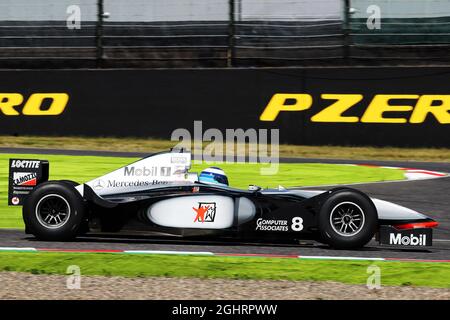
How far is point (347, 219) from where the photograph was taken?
7.21 metres

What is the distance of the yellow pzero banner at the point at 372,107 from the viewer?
15.1 metres

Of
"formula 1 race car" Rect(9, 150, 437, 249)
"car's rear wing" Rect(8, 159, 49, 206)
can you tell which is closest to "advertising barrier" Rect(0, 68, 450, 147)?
"formula 1 race car" Rect(9, 150, 437, 249)

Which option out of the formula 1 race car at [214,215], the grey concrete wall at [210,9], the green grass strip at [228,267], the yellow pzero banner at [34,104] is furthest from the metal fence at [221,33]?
the green grass strip at [228,267]

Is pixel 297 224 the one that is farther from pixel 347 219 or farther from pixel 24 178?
pixel 24 178

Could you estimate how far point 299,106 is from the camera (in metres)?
15.7

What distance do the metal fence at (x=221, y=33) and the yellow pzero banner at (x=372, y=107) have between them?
1060 mm

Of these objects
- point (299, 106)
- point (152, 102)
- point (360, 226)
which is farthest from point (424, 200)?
point (152, 102)

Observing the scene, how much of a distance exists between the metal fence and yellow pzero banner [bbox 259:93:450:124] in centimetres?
106

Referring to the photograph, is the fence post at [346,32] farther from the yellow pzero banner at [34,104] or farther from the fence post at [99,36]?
the yellow pzero banner at [34,104]

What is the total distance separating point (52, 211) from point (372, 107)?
912 centimetres

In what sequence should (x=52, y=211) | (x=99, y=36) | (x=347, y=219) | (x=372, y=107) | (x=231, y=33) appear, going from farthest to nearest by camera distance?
(x=99, y=36)
(x=231, y=33)
(x=372, y=107)
(x=52, y=211)
(x=347, y=219)

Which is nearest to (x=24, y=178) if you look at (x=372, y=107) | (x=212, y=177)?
(x=212, y=177)

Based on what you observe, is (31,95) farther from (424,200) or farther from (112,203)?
(112,203)

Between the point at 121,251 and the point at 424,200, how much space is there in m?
4.72
